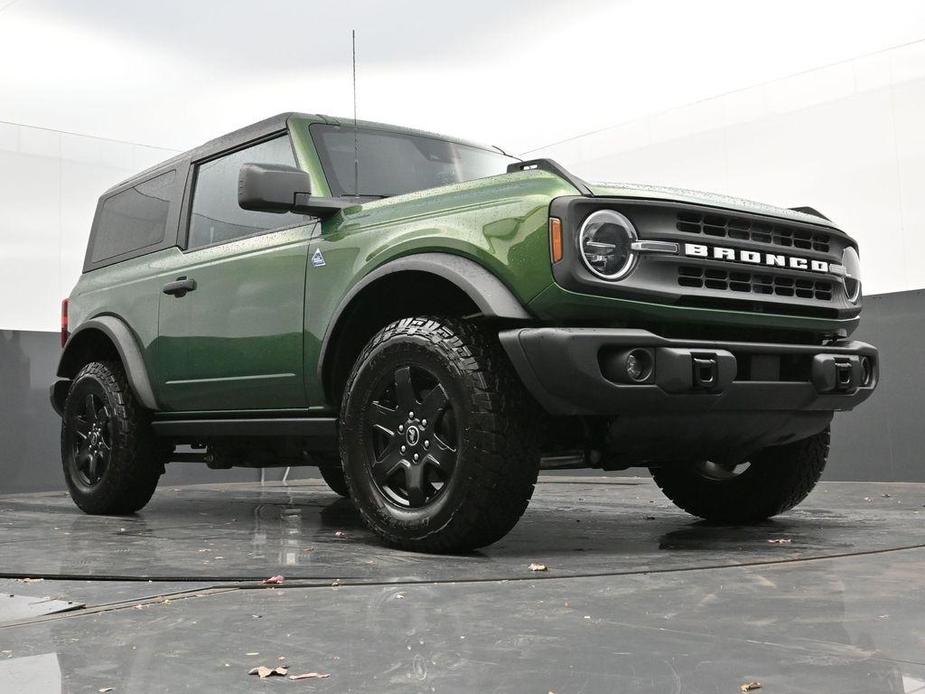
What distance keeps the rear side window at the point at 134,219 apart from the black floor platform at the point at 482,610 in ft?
6.22

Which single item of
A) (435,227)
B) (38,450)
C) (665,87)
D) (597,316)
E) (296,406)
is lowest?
(38,450)

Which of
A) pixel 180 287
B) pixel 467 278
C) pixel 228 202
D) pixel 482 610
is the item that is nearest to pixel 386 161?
pixel 228 202

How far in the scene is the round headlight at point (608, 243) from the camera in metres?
3.99

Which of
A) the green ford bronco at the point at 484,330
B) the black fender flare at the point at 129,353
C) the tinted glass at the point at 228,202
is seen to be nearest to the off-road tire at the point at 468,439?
the green ford bronco at the point at 484,330

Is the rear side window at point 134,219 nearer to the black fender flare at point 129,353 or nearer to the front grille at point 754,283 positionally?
the black fender flare at point 129,353

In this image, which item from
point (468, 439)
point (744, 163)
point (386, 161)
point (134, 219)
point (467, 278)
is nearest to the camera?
point (468, 439)

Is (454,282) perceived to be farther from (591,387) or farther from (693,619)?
(693,619)

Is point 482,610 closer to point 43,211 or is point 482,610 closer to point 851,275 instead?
point 851,275

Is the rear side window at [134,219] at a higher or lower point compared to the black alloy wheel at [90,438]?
higher

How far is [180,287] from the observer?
5.76 meters

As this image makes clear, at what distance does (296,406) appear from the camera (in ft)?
16.9

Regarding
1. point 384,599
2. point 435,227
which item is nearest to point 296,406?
point 435,227

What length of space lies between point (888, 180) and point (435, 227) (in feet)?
16.2

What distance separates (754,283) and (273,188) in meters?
2.02
